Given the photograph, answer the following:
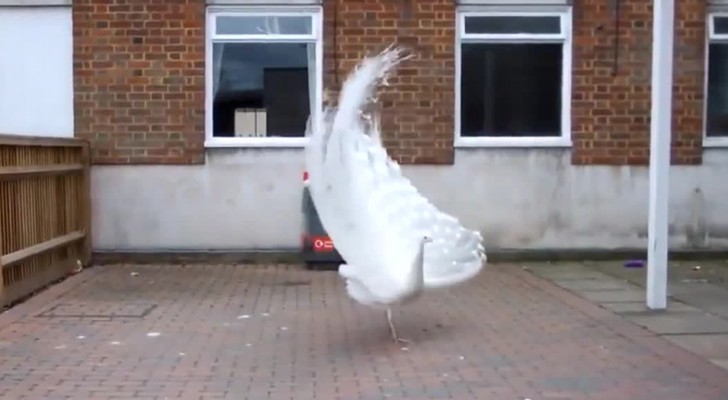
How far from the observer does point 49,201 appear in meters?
11.6

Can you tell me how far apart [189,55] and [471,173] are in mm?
3824

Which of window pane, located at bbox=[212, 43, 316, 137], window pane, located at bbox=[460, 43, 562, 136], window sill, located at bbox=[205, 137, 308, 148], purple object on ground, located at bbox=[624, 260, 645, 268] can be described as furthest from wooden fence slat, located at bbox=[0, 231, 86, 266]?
purple object on ground, located at bbox=[624, 260, 645, 268]

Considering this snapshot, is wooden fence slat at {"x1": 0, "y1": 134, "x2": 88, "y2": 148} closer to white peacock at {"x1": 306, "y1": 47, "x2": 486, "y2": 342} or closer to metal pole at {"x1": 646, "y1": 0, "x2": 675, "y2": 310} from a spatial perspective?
white peacock at {"x1": 306, "y1": 47, "x2": 486, "y2": 342}

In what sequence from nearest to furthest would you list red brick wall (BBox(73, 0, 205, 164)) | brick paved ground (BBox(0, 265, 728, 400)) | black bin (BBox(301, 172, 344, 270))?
brick paved ground (BBox(0, 265, 728, 400)) < black bin (BBox(301, 172, 344, 270)) < red brick wall (BBox(73, 0, 205, 164))

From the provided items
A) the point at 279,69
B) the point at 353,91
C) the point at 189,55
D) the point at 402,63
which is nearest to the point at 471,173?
the point at 402,63

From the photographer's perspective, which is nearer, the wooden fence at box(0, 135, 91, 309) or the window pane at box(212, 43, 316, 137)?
the wooden fence at box(0, 135, 91, 309)

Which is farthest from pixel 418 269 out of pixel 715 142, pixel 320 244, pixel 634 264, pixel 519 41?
pixel 715 142

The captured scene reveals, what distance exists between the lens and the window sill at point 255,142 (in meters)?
13.2

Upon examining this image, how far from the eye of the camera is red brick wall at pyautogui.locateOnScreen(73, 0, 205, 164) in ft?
42.8

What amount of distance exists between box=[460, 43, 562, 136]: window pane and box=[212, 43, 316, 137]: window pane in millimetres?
2045

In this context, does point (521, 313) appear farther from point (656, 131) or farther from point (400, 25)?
point (400, 25)

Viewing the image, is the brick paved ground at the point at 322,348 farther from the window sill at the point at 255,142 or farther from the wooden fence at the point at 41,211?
the window sill at the point at 255,142

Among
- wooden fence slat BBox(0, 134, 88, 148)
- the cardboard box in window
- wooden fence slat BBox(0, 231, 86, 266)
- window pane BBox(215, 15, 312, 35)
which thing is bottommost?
wooden fence slat BBox(0, 231, 86, 266)

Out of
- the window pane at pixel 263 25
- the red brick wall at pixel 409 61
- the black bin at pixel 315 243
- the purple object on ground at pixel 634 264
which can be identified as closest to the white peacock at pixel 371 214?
the black bin at pixel 315 243
